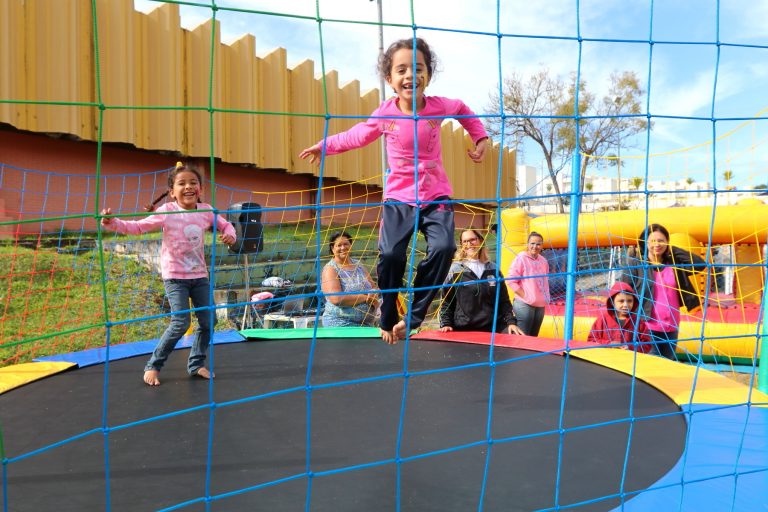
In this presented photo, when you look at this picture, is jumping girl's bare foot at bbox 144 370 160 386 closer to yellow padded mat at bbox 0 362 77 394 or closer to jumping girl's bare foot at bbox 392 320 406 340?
yellow padded mat at bbox 0 362 77 394

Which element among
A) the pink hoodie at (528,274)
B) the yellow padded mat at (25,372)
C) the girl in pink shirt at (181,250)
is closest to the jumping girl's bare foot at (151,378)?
the girl in pink shirt at (181,250)

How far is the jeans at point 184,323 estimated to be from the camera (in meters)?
1.91

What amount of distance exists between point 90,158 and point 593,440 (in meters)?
5.89

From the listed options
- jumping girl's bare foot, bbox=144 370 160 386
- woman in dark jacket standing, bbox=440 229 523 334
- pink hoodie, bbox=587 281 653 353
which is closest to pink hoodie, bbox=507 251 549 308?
woman in dark jacket standing, bbox=440 229 523 334

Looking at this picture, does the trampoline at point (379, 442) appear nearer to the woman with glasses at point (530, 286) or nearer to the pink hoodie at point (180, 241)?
the pink hoodie at point (180, 241)

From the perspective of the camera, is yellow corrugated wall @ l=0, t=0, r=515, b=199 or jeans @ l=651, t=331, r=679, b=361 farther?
yellow corrugated wall @ l=0, t=0, r=515, b=199

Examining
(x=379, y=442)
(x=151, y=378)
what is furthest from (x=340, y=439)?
(x=151, y=378)

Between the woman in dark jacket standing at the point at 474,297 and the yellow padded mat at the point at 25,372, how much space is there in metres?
1.68

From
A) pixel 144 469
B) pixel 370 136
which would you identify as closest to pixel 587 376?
pixel 370 136

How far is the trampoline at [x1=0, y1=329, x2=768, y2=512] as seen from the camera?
111cm

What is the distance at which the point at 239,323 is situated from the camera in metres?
4.49

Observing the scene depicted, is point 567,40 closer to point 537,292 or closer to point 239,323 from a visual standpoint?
point 537,292

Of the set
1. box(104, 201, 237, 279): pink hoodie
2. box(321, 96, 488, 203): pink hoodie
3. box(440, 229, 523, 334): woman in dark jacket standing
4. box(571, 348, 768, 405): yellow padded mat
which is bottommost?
box(571, 348, 768, 405): yellow padded mat

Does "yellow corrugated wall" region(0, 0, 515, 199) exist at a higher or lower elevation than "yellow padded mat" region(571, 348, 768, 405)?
higher
